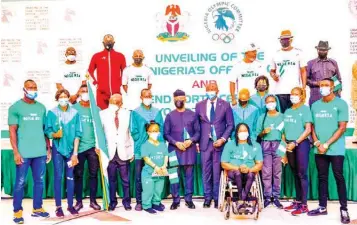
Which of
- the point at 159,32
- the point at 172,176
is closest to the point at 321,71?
the point at 159,32

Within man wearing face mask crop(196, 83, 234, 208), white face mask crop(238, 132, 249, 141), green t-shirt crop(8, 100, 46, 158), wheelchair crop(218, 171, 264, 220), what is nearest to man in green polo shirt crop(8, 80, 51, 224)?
A: green t-shirt crop(8, 100, 46, 158)

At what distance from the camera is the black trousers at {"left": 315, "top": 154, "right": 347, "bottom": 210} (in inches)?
179

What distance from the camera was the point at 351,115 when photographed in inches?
204

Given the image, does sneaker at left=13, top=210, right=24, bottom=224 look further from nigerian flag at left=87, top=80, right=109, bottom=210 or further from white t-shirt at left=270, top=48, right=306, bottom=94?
white t-shirt at left=270, top=48, right=306, bottom=94

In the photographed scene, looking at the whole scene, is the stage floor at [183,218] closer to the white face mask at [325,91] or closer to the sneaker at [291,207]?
the sneaker at [291,207]

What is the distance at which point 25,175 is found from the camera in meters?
4.77

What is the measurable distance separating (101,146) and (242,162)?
5.18 ft

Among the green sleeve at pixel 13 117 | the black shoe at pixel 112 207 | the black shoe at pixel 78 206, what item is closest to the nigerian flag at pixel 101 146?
the black shoe at pixel 112 207

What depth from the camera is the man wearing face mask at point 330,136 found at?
4566 millimetres

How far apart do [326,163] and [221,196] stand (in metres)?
1.16

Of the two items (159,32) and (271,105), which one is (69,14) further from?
(271,105)

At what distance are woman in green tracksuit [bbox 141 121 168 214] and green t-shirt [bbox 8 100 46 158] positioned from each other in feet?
3.70

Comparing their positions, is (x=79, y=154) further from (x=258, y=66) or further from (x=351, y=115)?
(x=351, y=115)

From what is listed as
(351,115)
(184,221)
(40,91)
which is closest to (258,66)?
(351,115)
